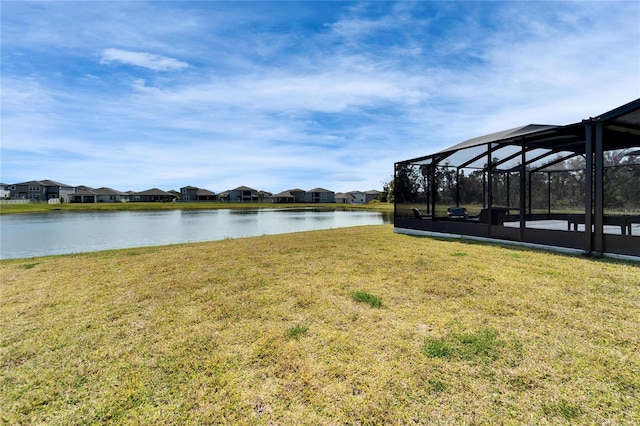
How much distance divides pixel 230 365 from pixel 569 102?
13302 mm

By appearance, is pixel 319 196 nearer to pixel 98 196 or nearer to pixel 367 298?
pixel 98 196

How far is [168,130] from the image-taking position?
25.9 meters

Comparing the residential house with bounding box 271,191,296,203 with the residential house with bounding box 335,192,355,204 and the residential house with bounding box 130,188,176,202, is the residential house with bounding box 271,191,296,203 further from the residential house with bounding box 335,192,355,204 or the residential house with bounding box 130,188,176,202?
the residential house with bounding box 130,188,176,202

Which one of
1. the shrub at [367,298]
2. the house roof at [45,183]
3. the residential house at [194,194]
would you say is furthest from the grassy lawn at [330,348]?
the house roof at [45,183]

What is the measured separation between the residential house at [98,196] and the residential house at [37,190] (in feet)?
5.98

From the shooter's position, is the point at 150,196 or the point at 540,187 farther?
the point at 150,196

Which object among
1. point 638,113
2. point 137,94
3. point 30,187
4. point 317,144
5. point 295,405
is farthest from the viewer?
point 30,187

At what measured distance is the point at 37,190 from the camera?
58906 mm

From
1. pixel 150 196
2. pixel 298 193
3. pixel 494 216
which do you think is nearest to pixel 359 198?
pixel 298 193

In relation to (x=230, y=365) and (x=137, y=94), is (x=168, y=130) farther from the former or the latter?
(x=230, y=365)

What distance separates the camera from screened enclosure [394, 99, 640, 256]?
18.2 ft

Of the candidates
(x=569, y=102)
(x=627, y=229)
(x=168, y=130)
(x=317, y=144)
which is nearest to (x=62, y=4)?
(x=627, y=229)

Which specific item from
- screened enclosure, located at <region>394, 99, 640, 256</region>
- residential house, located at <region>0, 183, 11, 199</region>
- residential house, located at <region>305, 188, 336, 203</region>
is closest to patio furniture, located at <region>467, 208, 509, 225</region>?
screened enclosure, located at <region>394, 99, 640, 256</region>

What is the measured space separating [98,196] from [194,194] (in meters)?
19.3
